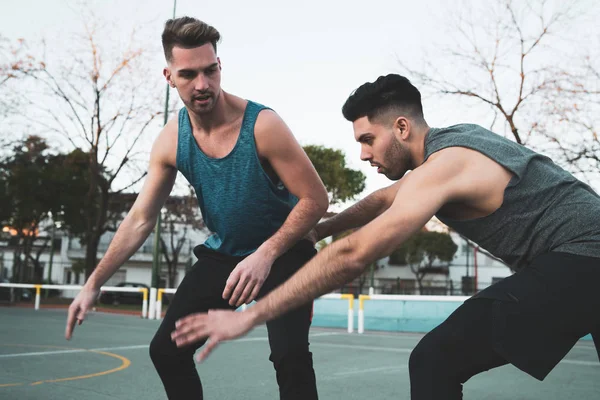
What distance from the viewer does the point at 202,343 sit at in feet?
9.22

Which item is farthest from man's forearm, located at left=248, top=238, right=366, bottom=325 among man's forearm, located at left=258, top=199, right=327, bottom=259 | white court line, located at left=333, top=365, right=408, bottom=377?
white court line, located at left=333, top=365, right=408, bottom=377

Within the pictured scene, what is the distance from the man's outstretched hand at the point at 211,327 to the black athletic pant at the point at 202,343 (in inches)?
32.5

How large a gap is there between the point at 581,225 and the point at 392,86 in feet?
2.90

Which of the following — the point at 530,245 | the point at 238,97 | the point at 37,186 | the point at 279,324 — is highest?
the point at 37,186

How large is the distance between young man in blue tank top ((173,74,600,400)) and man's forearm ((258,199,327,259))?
0.78m

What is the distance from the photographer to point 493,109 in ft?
53.0

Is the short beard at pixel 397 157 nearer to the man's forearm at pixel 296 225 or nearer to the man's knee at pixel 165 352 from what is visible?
the man's forearm at pixel 296 225

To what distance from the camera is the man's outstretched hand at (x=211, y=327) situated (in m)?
2.00

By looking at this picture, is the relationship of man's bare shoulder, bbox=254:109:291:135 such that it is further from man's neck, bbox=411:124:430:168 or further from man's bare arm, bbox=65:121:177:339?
man's neck, bbox=411:124:430:168

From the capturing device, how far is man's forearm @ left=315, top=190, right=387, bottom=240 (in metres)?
3.15

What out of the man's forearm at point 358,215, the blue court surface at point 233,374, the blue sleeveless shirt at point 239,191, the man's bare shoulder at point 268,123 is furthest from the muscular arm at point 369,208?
the blue court surface at point 233,374

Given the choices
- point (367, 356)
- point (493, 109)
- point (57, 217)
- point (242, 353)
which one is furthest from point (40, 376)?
point (57, 217)

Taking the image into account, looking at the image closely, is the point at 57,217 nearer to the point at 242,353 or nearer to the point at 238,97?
the point at 242,353

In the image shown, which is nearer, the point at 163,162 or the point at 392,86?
the point at 392,86
